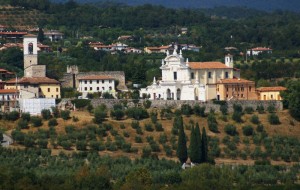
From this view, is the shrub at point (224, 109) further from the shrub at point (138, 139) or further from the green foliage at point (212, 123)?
the shrub at point (138, 139)

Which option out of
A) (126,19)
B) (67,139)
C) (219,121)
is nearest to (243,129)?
(219,121)

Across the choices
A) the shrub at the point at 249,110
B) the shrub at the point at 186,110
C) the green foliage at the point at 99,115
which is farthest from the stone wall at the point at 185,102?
the green foliage at the point at 99,115

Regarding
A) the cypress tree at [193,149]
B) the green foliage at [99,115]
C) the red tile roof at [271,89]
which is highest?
the red tile roof at [271,89]

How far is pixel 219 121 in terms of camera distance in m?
86.4

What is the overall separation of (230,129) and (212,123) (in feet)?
4.39

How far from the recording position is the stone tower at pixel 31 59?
9219 cm

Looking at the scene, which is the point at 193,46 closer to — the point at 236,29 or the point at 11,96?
the point at 236,29

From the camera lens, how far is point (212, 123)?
85.3m

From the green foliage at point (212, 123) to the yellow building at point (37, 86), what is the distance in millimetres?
10909

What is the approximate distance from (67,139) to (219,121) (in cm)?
1096

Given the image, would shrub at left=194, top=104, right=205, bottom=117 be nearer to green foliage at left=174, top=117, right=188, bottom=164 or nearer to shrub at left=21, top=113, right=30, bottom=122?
green foliage at left=174, top=117, right=188, bottom=164

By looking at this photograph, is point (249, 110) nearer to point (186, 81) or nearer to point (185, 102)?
point (185, 102)

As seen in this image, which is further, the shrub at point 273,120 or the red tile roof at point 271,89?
the red tile roof at point 271,89

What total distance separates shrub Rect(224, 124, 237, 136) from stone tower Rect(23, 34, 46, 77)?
14.5m
